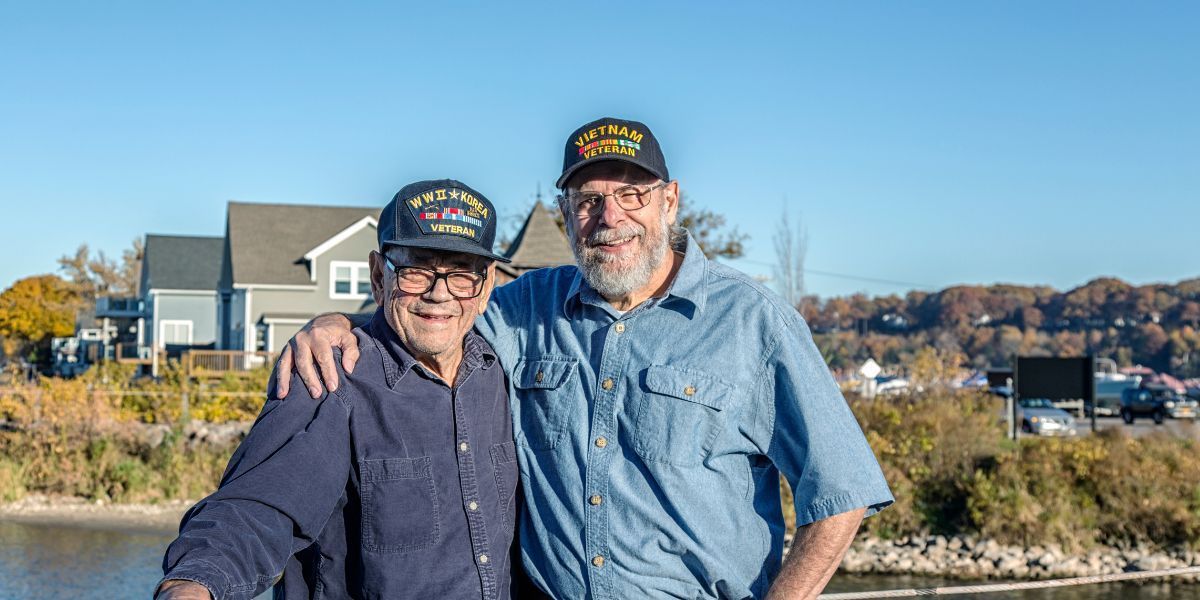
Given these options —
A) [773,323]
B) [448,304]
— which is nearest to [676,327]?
[773,323]

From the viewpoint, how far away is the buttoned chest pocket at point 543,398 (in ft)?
10.6

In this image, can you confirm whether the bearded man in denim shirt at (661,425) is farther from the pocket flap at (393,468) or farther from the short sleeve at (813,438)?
the pocket flap at (393,468)

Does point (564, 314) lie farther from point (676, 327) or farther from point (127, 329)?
→ point (127, 329)

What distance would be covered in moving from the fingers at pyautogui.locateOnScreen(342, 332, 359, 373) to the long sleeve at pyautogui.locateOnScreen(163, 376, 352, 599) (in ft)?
0.37

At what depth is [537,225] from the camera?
80.5 feet

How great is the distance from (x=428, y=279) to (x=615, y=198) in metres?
0.64

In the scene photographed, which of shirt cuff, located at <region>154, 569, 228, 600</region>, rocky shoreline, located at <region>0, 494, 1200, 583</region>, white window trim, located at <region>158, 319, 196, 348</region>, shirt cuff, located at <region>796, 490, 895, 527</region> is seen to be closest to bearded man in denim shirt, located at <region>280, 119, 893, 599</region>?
shirt cuff, located at <region>796, 490, 895, 527</region>

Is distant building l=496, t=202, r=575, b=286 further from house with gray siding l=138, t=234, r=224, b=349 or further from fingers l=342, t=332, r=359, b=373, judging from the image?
house with gray siding l=138, t=234, r=224, b=349

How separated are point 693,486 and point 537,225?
21.7 m

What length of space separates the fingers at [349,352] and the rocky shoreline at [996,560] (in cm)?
1486

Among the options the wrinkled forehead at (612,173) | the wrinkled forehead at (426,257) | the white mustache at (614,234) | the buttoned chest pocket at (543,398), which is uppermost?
the wrinkled forehead at (612,173)

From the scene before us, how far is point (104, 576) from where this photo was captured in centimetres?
1575

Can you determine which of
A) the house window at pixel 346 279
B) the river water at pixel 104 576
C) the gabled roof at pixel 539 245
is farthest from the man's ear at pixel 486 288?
the house window at pixel 346 279

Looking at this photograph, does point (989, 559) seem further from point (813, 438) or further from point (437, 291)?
point (437, 291)
